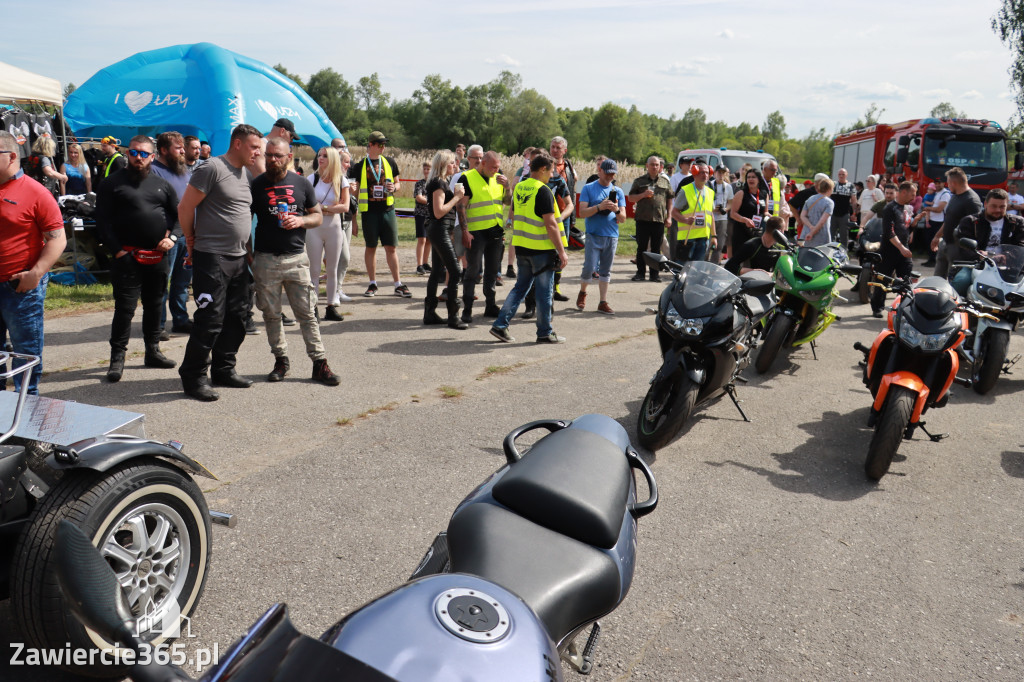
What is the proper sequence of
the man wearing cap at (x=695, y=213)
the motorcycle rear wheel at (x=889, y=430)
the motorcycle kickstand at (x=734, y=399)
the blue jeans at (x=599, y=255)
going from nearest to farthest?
1. the motorcycle rear wheel at (x=889, y=430)
2. the motorcycle kickstand at (x=734, y=399)
3. the blue jeans at (x=599, y=255)
4. the man wearing cap at (x=695, y=213)

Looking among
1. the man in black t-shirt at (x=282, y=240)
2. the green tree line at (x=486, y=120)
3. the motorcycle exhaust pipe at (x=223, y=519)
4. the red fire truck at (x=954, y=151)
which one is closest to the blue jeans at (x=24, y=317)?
the man in black t-shirt at (x=282, y=240)

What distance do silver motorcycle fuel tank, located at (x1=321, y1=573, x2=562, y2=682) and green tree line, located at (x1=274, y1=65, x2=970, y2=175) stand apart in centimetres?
4196

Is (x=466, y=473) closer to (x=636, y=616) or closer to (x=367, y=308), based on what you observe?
(x=636, y=616)

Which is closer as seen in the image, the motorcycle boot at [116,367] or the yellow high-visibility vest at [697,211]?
the motorcycle boot at [116,367]

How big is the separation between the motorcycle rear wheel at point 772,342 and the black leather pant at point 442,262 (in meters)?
3.19

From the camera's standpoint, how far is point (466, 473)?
4.53 metres

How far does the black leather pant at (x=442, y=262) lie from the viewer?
7.97 metres

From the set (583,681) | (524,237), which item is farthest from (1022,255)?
(583,681)

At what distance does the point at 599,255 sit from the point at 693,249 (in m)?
1.69

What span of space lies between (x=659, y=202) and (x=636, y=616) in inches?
347

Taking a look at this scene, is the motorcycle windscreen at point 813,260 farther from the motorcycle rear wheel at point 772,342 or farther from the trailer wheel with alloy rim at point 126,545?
the trailer wheel with alloy rim at point 126,545

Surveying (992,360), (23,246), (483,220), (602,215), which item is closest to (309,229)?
(483,220)

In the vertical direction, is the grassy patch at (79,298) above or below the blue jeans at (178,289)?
below

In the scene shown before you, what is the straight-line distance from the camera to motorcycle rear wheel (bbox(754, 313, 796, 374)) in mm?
6965
